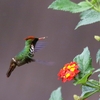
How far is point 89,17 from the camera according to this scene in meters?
0.94

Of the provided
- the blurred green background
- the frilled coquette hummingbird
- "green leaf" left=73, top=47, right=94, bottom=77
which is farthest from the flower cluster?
the blurred green background

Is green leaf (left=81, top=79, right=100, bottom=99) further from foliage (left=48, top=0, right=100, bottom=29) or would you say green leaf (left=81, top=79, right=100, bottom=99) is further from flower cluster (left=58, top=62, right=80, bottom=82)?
foliage (left=48, top=0, right=100, bottom=29)

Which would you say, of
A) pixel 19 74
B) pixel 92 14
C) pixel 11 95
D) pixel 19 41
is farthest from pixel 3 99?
pixel 92 14

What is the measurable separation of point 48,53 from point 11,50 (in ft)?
0.89

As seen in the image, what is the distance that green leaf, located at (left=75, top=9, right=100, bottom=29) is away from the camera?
91 cm

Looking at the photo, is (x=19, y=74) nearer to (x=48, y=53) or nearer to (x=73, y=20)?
(x=48, y=53)

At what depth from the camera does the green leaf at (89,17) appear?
0.91 m

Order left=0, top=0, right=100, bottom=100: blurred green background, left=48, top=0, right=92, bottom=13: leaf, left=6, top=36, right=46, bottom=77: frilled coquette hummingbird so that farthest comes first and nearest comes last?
left=0, top=0, right=100, bottom=100: blurred green background → left=6, top=36, right=46, bottom=77: frilled coquette hummingbird → left=48, top=0, right=92, bottom=13: leaf

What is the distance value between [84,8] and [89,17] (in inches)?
1.2

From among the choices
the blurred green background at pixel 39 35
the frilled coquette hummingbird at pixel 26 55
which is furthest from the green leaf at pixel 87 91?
the blurred green background at pixel 39 35

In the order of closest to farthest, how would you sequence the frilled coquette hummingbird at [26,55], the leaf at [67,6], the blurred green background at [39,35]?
1. the leaf at [67,6]
2. the frilled coquette hummingbird at [26,55]
3. the blurred green background at [39,35]

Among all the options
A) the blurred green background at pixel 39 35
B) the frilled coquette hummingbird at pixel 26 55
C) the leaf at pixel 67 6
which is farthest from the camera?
the blurred green background at pixel 39 35

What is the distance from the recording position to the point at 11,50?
253cm

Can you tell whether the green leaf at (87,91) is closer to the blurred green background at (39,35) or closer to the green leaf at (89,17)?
the green leaf at (89,17)
